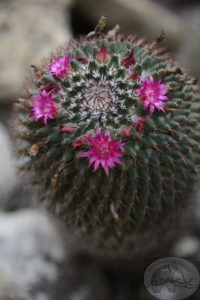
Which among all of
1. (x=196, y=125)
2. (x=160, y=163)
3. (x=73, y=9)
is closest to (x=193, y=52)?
(x=73, y=9)

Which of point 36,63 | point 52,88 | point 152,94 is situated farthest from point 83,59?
point 36,63

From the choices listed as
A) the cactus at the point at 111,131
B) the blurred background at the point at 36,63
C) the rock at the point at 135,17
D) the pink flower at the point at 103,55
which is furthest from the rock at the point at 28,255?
the rock at the point at 135,17

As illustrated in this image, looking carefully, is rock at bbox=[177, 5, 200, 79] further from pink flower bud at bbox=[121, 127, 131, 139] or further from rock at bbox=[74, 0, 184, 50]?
pink flower bud at bbox=[121, 127, 131, 139]

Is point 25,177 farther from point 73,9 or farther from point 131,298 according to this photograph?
point 73,9

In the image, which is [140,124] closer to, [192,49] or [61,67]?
[61,67]

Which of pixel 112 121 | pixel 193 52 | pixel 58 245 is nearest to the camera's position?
pixel 112 121

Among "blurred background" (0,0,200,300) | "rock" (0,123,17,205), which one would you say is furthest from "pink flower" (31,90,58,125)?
"rock" (0,123,17,205)
